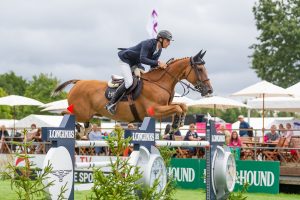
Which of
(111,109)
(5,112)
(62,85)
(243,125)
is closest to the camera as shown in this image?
(111,109)

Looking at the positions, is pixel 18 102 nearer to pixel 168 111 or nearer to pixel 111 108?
pixel 111 108

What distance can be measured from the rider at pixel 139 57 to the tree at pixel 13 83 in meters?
77.7

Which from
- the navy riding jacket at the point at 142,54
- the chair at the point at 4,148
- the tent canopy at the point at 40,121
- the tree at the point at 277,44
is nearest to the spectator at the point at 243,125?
the chair at the point at 4,148

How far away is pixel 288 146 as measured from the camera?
50.0 ft

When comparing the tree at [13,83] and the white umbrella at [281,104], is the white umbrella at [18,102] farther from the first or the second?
the tree at [13,83]

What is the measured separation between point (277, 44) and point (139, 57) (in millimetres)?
34095

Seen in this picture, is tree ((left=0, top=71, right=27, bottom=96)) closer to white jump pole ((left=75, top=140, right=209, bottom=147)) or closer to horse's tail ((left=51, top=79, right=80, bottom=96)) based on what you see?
horse's tail ((left=51, top=79, right=80, bottom=96))

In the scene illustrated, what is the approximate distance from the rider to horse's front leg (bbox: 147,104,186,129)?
0.60 meters

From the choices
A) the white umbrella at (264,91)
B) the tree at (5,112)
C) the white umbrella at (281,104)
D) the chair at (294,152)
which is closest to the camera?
the chair at (294,152)

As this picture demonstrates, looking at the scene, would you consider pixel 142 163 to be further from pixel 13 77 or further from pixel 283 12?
pixel 13 77

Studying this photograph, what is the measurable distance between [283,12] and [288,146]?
93.4 ft

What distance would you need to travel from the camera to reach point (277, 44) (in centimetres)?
4281

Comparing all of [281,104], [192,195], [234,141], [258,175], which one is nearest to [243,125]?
[234,141]

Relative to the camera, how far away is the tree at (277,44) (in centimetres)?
4212
